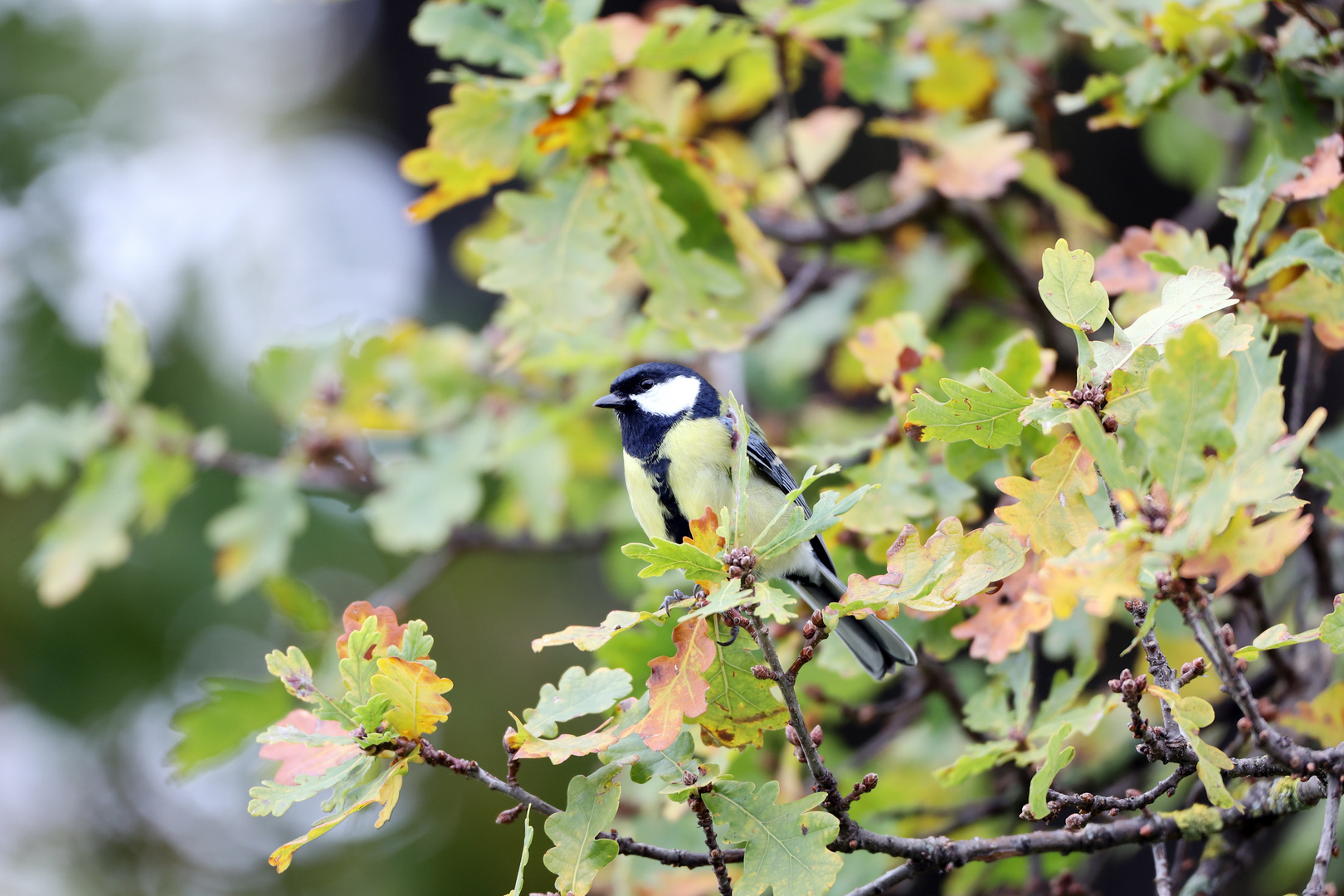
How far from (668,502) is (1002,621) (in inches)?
32.9

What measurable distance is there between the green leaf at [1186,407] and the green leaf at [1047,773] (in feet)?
1.15

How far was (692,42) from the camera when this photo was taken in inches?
76.1

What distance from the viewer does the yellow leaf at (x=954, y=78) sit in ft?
8.66

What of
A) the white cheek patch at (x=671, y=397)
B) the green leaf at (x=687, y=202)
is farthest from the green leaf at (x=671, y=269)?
the white cheek patch at (x=671, y=397)

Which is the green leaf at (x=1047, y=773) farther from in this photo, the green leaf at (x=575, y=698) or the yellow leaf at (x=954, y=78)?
the yellow leaf at (x=954, y=78)

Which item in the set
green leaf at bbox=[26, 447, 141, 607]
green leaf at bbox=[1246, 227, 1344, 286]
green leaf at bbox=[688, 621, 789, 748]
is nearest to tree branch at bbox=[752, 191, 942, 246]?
green leaf at bbox=[1246, 227, 1344, 286]

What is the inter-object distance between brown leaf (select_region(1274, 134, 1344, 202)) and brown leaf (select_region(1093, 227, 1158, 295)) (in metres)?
0.21

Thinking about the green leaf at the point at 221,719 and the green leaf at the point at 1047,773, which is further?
the green leaf at the point at 221,719

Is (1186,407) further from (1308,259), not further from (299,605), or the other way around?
(299,605)

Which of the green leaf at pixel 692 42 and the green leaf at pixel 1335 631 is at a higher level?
the green leaf at pixel 692 42

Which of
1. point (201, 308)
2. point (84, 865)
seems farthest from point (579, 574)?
point (84, 865)

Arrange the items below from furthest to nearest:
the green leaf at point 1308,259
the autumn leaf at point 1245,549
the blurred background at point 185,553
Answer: the blurred background at point 185,553
the green leaf at point 1308,259
the autumn leaf at point 1245,549

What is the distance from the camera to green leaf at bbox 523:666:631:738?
1.27m

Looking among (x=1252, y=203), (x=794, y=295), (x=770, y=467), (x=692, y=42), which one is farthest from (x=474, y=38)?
(x=1252, y=203)
